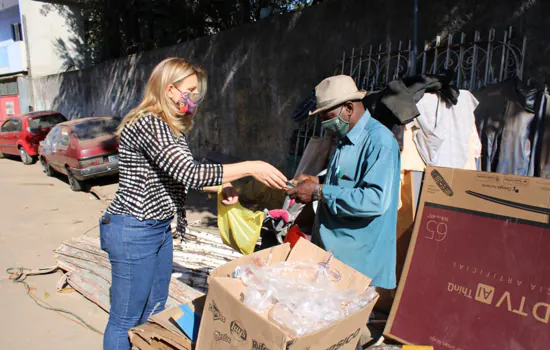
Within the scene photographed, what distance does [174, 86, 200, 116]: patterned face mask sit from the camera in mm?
2102

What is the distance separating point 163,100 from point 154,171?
1.20 ft

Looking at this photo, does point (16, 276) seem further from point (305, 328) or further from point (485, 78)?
point (485, 78)

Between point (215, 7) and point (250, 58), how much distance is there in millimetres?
7968

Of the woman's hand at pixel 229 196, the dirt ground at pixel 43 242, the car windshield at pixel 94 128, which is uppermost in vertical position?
the car windshield at pixel 94 128

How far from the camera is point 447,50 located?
513 centimetres

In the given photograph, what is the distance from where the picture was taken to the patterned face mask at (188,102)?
2102 mm

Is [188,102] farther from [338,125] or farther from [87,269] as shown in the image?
[87,269]

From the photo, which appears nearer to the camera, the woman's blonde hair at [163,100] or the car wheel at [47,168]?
the woman's blonde hair at [163,100]

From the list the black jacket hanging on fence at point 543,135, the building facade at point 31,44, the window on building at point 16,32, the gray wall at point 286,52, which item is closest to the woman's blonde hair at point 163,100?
the black jacket hanging on fence at point 543,135

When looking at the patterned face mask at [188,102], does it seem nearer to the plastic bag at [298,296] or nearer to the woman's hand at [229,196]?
the woman's hand at [229,196]

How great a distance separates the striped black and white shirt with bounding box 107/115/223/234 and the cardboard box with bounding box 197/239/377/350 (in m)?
0.48

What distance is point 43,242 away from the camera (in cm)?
594

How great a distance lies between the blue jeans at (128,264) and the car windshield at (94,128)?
305 inches

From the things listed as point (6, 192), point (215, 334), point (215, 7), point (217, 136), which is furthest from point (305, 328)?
point (215, 7)
